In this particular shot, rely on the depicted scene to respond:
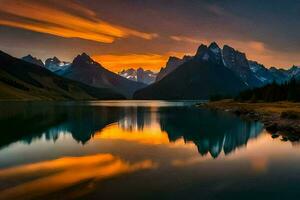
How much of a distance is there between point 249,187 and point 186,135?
40.1 meters

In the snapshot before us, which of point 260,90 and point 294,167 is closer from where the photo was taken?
point 294,167

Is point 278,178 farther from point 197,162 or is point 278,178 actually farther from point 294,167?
point 197,162

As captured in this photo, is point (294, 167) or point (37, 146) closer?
point (294, 167)

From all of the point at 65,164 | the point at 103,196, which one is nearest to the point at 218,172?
the point at 103,196

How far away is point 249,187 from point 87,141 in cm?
3574

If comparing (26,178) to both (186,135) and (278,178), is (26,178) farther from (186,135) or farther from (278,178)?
(186,135)

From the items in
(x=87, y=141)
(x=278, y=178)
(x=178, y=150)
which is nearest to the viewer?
(x=278, y=178)

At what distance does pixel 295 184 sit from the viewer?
30.5m

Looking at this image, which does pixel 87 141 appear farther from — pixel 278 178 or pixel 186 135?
pixel 278 178

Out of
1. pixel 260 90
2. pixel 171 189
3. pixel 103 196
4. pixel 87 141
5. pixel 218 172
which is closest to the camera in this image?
pixel 103 196

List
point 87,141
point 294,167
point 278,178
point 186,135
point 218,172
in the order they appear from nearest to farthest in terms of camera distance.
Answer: point 278,178
point 218,172
point 294,167
point 87,141
point 186,135

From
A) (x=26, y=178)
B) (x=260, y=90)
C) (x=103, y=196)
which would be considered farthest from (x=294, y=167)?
(x=260, y=90)

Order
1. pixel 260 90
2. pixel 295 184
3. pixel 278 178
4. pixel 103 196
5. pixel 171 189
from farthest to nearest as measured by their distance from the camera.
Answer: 1. pixel 260 90
2. pixel 278 178
3. pixel 295 184
4. pixel 171 189
5. pixel 103 196

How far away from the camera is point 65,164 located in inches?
1528
